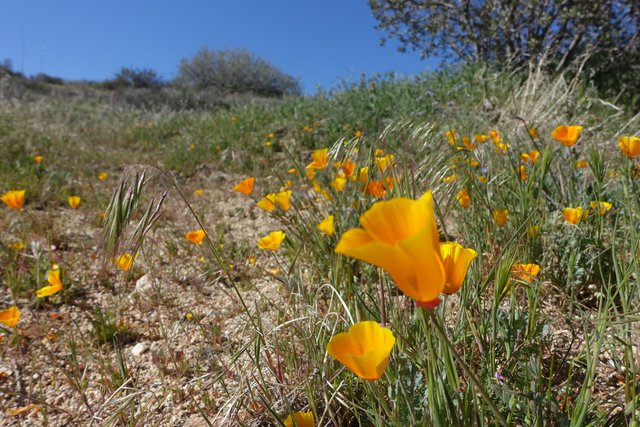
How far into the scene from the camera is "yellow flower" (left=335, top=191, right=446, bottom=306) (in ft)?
1.87

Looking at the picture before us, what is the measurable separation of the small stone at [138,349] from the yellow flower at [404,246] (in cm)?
176

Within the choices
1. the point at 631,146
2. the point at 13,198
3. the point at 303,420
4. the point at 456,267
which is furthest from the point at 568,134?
the point at 13,198

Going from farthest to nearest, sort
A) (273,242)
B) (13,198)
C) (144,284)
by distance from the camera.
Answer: (144,284) → (13,198) → (273,242)

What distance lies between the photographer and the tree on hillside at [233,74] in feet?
72.8

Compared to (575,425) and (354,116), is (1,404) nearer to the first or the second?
(575,425)

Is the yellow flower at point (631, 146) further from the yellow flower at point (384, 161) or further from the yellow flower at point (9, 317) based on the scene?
the yellow flower at point (9, 317)

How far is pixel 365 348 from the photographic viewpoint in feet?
2.89

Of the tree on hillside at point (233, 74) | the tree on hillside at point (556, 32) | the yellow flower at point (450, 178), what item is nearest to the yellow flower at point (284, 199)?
the yellow flower at point (450, 178)

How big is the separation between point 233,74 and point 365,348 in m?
23.3

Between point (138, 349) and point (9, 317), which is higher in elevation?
point (9, 317)

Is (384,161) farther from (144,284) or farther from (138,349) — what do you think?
(144,284)

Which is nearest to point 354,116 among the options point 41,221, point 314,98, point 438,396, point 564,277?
point 314,98

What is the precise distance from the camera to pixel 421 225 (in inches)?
23.5

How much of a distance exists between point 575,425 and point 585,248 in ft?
3.85
